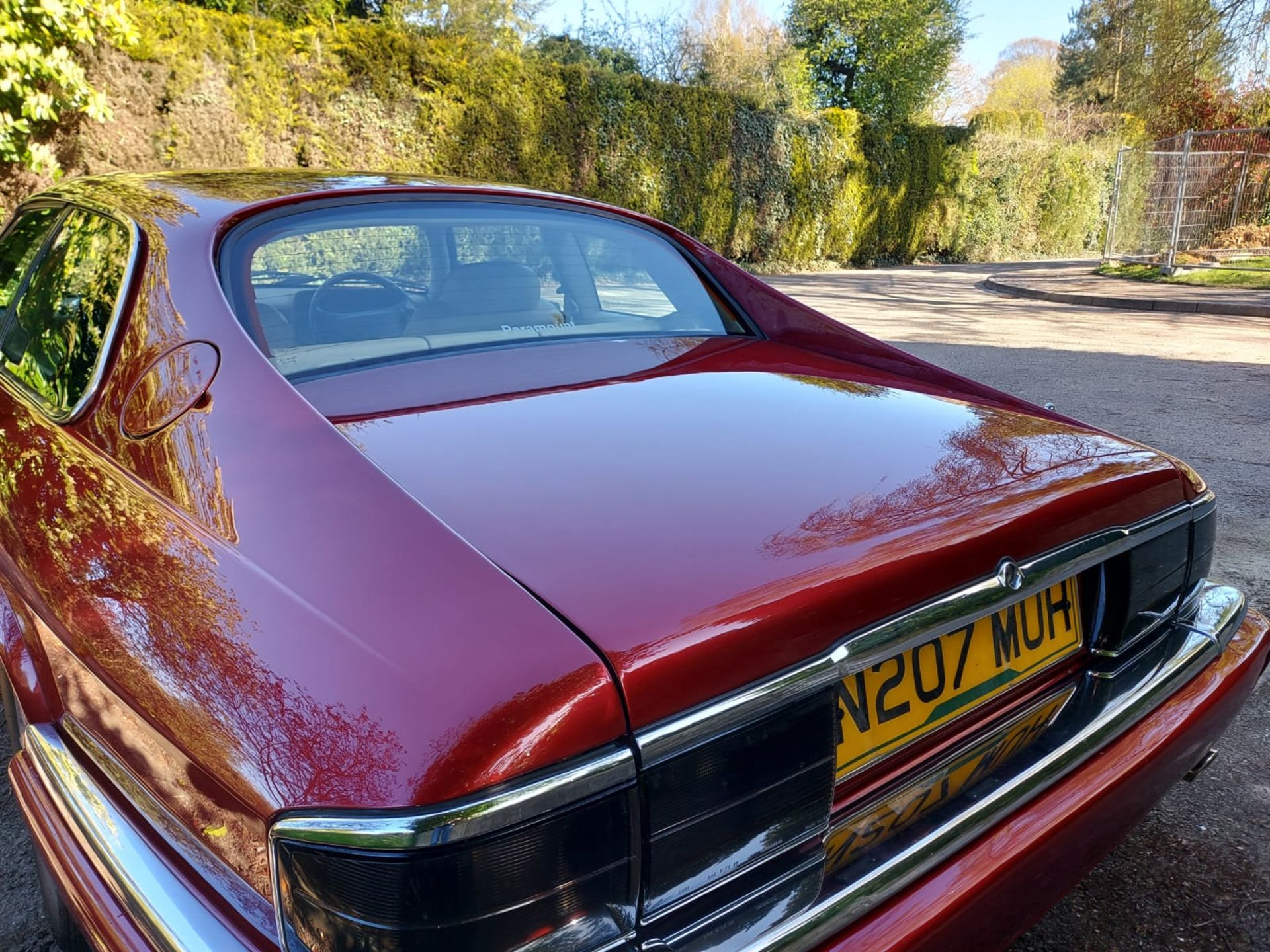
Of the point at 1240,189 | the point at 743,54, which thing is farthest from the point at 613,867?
the point at 743,54

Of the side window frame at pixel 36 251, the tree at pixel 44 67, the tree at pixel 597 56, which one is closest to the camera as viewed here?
the side window frame at pixel 36 251

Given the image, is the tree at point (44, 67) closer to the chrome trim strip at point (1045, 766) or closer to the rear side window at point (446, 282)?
the rear side window at point (446, 282)

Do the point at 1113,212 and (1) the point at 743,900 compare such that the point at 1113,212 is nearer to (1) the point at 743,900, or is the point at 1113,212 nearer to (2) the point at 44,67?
(2) the point at 44,67

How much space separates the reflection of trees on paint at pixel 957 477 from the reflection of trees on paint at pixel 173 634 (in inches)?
21.2

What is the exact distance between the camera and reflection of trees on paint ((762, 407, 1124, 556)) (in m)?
1.14

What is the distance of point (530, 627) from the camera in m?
0.91

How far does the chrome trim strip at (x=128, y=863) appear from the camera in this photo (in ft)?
3.16

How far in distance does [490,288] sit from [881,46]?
31.5 meters

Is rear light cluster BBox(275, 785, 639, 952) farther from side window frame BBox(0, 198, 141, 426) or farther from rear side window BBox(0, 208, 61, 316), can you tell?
rear side window BBox(0, 208, 61, 316)

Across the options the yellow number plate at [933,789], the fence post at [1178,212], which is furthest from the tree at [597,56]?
the yellow number plate at [933,789]

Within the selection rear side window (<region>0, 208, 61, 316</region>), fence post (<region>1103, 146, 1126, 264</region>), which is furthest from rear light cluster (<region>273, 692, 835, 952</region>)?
fence post (<region>1103, 146, 1126, 264</region>)

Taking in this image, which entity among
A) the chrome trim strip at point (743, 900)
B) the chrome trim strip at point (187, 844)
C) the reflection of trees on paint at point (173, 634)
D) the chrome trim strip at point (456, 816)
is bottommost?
the chrome trim strip at point (743, 900)

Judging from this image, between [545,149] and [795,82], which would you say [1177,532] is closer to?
[545,149]

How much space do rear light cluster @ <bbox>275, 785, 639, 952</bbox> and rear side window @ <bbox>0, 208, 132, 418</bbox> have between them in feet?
3.60
